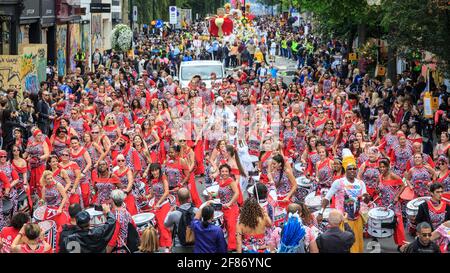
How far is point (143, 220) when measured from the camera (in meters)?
13.2

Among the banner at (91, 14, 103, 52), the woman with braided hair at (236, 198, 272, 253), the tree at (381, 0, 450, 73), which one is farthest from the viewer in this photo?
the banner at (91, 14, 103, 52)

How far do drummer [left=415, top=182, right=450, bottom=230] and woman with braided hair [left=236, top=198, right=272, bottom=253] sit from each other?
125 inches

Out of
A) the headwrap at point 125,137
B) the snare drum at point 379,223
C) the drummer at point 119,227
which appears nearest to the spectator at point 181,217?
the drummer at point 119,227

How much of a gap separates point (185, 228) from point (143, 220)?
2.13 feet

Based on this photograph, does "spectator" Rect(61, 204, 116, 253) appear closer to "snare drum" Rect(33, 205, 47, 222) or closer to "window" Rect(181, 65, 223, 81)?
"snare drum" Rect(33, 205, 47, 222)

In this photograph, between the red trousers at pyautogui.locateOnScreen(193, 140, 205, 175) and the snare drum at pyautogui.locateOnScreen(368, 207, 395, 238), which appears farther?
the red trousers at pyautogui.locateOnScreen(193, 140, 205, 175)

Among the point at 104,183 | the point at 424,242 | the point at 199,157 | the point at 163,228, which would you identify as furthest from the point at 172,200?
the point at 199,157

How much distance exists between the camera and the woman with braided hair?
10.9 meters

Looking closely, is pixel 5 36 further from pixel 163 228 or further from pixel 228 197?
pixel 228 197

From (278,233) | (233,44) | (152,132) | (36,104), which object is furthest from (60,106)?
(233,44)

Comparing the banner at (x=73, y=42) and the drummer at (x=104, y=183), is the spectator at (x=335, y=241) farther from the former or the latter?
the banner at (x=73, y=42)

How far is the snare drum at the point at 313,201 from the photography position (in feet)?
46.6

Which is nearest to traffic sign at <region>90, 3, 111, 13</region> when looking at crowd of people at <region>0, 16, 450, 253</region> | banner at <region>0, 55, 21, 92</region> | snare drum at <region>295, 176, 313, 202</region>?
banner at <region>0, 55, 21, 92</region>

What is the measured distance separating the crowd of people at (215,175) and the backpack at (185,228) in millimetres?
17
